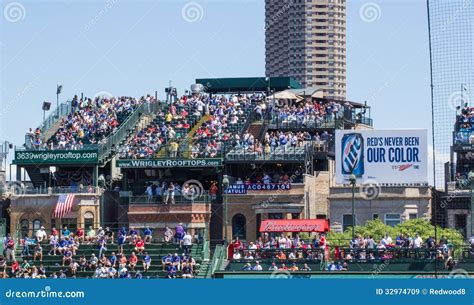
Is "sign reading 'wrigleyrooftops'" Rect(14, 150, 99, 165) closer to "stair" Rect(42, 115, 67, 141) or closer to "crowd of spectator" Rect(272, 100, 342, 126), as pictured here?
"stair" Rect(42, 115, 67, 141)

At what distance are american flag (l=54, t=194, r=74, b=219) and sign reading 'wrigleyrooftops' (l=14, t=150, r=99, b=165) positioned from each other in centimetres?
190

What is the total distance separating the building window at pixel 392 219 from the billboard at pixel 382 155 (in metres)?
1.63

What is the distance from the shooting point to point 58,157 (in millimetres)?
70375

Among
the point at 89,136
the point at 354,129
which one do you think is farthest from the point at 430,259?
the point at 89,136

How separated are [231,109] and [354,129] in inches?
239

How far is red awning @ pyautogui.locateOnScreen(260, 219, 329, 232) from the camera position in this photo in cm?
5928

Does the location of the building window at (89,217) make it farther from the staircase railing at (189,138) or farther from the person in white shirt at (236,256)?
the person in white shirt at (236,256)

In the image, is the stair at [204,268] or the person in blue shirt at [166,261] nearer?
the stair at [204,268]

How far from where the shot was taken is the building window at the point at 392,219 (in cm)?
6919

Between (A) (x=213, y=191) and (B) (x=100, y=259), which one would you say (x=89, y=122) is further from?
(B) (x=100, y=259)

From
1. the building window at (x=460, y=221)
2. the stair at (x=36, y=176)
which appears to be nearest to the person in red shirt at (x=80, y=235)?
the stair at (x=36, y=176)
